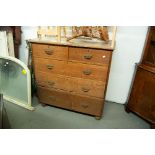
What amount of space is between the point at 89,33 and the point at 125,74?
0.81 meters

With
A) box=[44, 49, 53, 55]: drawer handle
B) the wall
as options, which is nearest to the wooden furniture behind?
the wall

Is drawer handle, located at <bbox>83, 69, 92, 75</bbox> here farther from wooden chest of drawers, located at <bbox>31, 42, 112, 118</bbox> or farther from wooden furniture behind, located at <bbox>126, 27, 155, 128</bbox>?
wooden furniture behind, located at <bbox>126, 27, 155, 128</bbox>

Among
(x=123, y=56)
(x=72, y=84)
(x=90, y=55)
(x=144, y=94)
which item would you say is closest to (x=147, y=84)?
(x=144, y=94)

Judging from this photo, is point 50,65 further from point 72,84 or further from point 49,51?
point 72,84

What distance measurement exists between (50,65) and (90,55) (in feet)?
1.68

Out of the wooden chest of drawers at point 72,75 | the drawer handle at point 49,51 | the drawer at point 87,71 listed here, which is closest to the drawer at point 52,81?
the wooden chest of drawers at point 72,75

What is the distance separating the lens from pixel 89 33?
169 centimetres

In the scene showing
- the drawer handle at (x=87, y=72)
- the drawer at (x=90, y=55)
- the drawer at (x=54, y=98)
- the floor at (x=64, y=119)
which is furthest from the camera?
the drawer at (x=54, y=98)

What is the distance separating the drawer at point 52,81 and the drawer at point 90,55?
31 centimetres

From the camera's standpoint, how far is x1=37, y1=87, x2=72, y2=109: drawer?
6.43 feet

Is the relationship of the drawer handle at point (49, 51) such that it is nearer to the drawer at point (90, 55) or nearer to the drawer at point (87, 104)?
the drawer at point (90, 55)

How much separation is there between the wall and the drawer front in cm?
51

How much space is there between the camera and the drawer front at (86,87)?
1722mm
